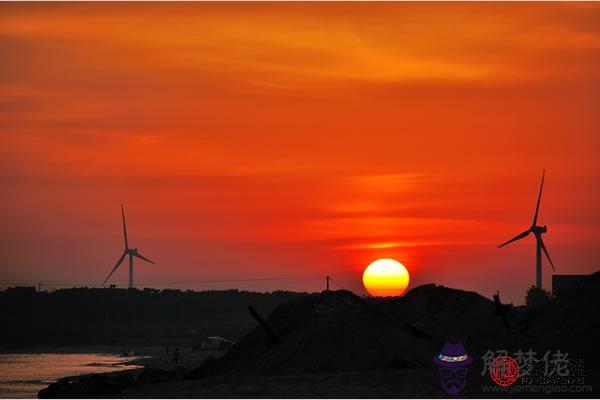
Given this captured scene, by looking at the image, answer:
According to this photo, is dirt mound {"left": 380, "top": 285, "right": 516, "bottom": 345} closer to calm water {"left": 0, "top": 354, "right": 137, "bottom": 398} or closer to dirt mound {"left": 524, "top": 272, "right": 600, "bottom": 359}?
dirt mound {"left": 524, "top": 272, "right": 600, "bottom": 359}

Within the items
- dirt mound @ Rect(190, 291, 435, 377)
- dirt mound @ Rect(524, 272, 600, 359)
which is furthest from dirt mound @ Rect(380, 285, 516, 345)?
dirt mound @ Rect(524, 272, 600, 359)

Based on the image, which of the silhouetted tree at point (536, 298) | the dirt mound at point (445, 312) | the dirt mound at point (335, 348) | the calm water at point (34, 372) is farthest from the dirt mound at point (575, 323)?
the silhouetted tree at point (536, 298)

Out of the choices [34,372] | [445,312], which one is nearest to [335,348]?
[445,312]

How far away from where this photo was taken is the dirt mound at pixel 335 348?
6122 centimetres

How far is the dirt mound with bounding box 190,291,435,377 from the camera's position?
61219 millimetres

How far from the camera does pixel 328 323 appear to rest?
66250mm

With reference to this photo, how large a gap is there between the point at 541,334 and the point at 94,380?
27235 mm

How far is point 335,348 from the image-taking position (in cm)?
6262

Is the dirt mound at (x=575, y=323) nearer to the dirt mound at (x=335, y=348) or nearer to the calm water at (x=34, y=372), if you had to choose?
the dirt mound at (x=335, y=348)

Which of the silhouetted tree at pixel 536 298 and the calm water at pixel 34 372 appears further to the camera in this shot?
the silhouetted tree at pixel 536 298

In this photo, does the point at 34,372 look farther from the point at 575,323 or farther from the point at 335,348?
the point at 575,323

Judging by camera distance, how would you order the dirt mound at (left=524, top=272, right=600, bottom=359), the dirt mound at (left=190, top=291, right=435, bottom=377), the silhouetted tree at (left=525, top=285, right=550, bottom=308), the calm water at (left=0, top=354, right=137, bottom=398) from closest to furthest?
1. the dirt mound at (left=524, top=272, right=600, bottom=359)
2. the dirt mound at (left=190, top=291, right=435, bottom=377)
3. the calm water at (left=0, top=354, right=137, bottom=398)
4. the silhouetted tree at (left=525, top=285, right=550, bottom=308)

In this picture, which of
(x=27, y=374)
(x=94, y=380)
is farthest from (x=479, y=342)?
(x=27, y=374)

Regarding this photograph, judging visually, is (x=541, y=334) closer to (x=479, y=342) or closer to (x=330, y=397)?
(x=479, y=342)
